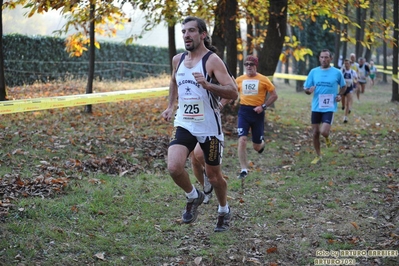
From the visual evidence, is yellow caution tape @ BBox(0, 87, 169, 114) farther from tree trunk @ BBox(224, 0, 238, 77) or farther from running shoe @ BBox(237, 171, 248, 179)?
running shoe @ BBox(237, 171, 248, 179)

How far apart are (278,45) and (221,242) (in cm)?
935

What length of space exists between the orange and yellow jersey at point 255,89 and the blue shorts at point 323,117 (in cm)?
160

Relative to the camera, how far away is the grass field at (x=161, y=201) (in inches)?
247

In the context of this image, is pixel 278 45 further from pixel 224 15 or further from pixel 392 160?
pixel 392 160

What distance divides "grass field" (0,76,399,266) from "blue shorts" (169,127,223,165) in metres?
1.09

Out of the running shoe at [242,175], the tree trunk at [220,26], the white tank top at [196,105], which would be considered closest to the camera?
the white tank top at [196,105]

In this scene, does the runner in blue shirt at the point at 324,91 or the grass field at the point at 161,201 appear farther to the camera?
the runner in blue shirt at the point at 324,91

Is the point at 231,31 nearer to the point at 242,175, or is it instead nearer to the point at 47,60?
the point at 242,175

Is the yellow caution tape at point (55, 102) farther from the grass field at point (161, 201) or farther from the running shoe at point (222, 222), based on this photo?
the running shoe at point (222, 222)

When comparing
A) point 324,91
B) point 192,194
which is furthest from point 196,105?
point 324,91

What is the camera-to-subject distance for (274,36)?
15031mm

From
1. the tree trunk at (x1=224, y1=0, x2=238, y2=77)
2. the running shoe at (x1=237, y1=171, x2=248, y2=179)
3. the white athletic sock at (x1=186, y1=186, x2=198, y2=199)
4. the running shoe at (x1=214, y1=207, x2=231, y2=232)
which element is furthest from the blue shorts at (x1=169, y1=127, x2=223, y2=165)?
the tree trunk at (x1=224, y1=0, x2=238, y2=77)

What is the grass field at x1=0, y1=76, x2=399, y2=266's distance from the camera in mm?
6270

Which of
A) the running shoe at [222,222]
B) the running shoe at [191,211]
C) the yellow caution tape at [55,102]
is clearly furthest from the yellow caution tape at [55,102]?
the running shoe at [222,222]
